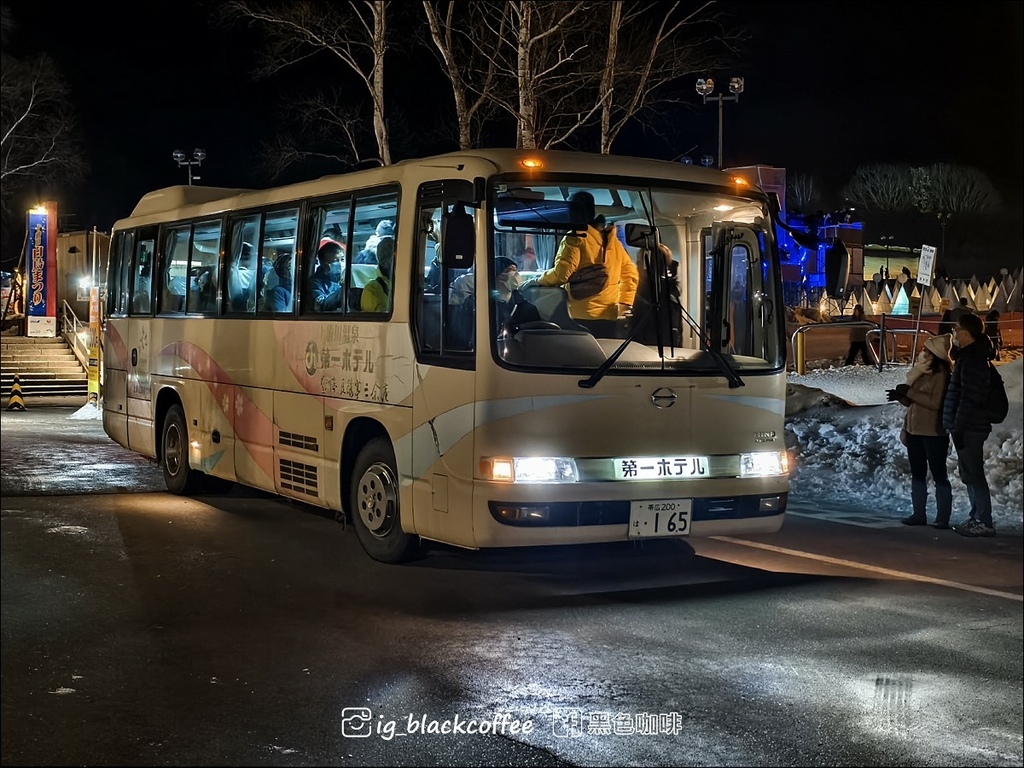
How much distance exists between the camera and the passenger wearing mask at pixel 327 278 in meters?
10.0

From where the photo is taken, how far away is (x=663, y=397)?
8367 mm

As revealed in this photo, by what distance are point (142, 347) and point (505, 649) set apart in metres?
8.28

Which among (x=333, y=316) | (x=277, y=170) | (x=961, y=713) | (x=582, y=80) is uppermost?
(x=582, y=80)

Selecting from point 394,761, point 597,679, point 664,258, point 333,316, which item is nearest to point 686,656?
point 597,679

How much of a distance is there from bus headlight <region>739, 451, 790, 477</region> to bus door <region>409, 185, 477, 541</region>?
194 centimetres

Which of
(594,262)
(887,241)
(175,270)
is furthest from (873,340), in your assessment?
(887,241)

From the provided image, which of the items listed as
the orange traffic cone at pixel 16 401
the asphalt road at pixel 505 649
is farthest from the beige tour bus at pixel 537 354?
the orange traffic cone at pixel 16 401

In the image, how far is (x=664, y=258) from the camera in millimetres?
8570

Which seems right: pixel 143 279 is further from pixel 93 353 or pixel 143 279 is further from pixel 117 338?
pixel 93 353

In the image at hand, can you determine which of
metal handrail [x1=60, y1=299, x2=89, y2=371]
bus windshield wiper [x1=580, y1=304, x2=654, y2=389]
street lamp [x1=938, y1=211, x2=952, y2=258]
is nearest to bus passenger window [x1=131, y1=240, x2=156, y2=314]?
bus windshield wiper [x1=580, y1=304, x2=654, y2=389]

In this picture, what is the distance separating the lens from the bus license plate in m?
8.19

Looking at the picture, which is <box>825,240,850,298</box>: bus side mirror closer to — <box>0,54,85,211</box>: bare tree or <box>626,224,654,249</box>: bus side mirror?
<box>626,224,654,249</box>: bus side mirror

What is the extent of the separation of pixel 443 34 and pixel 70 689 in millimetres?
22652

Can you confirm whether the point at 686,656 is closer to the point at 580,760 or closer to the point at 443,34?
the point at 580,760
